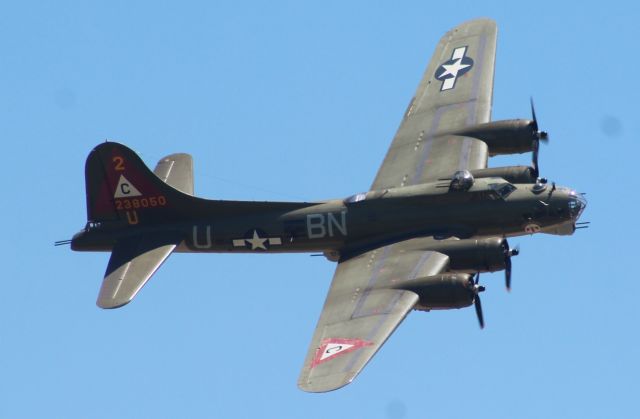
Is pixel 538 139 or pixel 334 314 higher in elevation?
pixel 538 139

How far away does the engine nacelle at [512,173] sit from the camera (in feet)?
190

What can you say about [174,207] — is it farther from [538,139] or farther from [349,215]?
[538,139]

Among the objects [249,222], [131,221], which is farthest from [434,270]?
Answer: [131,221]

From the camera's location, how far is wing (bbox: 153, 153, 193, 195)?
5997cm

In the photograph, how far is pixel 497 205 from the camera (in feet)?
184

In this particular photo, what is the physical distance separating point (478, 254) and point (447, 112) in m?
10.8

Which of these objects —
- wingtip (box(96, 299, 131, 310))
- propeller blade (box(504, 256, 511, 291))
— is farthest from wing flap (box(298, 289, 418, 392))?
wingtip (box(96, 299, 131, 310))

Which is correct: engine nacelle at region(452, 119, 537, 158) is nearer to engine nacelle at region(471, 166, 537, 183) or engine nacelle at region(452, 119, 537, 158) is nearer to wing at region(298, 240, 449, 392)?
engine nacelle at region(471, 166, 537, 183)

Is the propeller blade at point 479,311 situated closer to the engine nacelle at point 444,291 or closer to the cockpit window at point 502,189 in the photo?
the engine nacelle at point 444,291

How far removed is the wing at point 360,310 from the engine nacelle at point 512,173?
14.5 feet

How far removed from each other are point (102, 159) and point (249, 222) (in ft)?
20.6

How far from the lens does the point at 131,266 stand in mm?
56156

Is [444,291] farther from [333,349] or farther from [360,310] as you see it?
[333,349]

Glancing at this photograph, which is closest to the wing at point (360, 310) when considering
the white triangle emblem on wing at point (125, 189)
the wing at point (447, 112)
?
the wing at point (447, 112)
